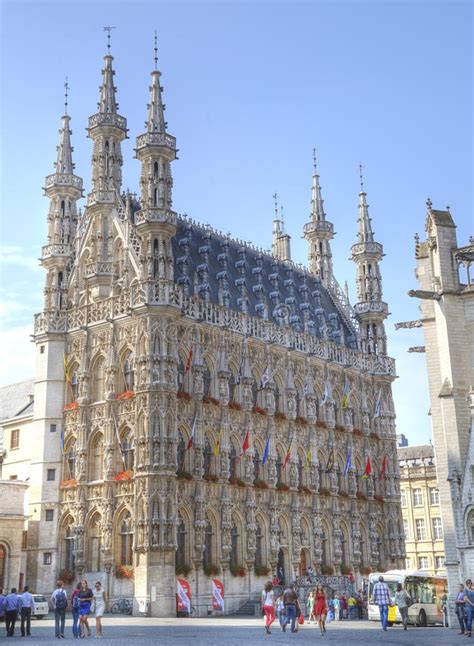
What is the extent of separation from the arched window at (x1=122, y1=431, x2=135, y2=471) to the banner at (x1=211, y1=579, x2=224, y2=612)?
803 centimetres

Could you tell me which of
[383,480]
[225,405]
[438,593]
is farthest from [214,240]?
[438,593]

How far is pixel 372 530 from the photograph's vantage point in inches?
2586

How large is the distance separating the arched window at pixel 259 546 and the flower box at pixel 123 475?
9.87m

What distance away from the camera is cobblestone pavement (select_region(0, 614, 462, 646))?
27.5 metres

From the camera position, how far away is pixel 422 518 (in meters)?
91.7

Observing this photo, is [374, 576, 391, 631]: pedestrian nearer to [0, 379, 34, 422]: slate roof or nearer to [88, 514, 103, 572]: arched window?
[88, 514, 103, 572]: arched window

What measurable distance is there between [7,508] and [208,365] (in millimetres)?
14568

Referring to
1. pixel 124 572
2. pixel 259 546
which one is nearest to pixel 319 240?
pixel 259 546

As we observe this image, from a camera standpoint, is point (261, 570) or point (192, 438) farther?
point (261, 570)

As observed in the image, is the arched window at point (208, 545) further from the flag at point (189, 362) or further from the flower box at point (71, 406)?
the flower box at point (71, 406)

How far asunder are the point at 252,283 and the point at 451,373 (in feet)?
97.8

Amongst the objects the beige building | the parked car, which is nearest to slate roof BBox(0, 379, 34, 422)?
the parked car

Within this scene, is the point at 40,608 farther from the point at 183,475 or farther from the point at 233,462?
the point at 233,462

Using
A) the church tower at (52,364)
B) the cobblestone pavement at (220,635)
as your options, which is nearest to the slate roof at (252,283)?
the church tower at (52,364)
